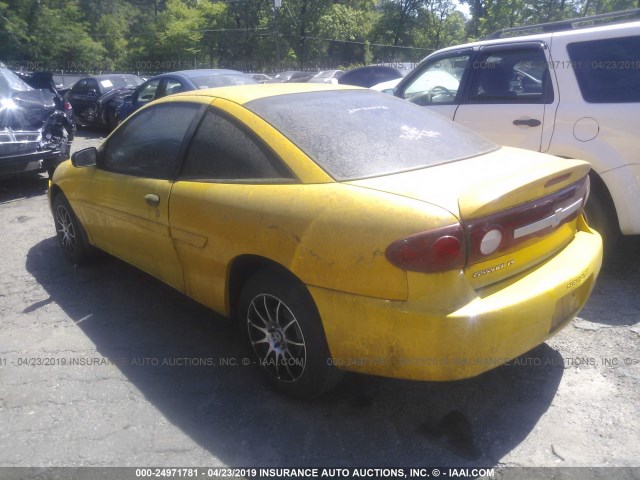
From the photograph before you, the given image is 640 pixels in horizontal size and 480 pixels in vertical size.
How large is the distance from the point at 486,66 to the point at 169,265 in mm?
3293

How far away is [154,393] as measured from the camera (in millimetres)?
2945

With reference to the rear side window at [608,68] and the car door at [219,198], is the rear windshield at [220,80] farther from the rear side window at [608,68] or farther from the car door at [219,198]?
the car door at [219,198]

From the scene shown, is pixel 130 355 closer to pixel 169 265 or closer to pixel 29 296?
pixel 169 265

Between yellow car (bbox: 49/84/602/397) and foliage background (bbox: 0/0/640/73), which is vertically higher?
foliage background (bbox: 0/0/640/73)

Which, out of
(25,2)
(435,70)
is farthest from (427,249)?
(25,2)

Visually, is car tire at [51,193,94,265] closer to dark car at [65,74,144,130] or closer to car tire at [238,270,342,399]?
car tire at [238,270,342,399]

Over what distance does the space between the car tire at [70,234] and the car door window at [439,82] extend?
3434 millimetres

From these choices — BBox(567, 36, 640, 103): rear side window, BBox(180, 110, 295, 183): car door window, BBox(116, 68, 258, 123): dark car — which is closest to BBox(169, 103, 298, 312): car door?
BBox(180, 110, 295, 183): car door window

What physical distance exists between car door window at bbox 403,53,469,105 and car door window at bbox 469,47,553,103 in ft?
0.65

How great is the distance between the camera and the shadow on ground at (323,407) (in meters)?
2.44

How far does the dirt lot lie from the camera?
8.00 ft

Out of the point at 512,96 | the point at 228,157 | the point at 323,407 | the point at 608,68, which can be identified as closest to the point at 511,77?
the point at 512,96

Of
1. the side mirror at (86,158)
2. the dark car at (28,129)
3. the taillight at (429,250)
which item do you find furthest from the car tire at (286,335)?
the dark car at (28,129)

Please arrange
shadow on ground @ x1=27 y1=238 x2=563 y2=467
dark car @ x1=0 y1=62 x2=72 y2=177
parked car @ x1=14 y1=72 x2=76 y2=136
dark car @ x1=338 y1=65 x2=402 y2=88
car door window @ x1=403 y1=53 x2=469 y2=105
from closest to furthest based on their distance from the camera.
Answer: shadow on ground @ x1=27 y1=238 x2=563 y2=467 → car door window @ x1=403 y1=53 x2=469 y2=105 → dark car @ x1=0 y1=62 x2=72 y2=177 → parked car @ x1=14 y1=72 x2=76 y2=136 → dark car @ x1=338 y1=65 x2=402 y2=88
